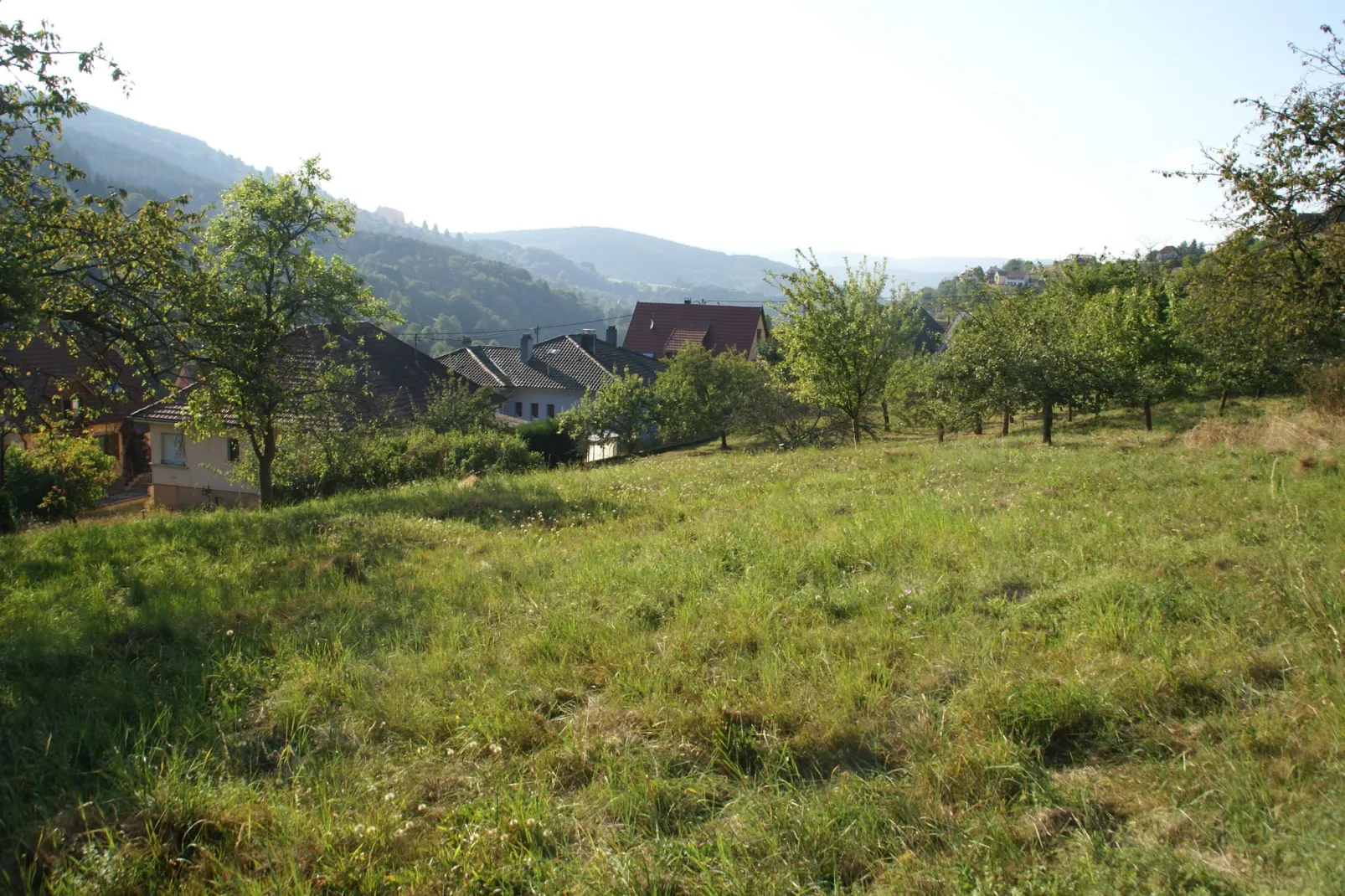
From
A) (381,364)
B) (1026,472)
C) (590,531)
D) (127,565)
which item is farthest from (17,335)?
(381,364)

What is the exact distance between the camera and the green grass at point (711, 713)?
3025 mm

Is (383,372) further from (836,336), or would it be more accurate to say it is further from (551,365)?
(551,365)

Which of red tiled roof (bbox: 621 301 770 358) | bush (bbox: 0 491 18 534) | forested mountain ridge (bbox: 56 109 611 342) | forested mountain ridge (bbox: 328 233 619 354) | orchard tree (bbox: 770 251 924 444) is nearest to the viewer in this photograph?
bush (bbox: 0 491 18 534)

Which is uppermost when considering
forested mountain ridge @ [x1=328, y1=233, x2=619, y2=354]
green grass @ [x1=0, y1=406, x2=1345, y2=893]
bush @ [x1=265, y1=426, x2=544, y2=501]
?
forested mountain ridge @ [x1=328, y1=233, x2=619, y2=354]

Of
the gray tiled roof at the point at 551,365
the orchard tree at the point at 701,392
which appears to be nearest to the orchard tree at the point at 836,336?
the orchard tree at the point at 701,392

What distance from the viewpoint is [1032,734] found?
3.73 m

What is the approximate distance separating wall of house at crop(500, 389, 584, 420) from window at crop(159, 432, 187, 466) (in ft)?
77.3

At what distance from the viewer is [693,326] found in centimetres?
6650

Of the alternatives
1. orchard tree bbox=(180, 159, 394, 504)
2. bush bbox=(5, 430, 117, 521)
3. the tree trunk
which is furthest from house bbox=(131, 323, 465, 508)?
orchard tree bbox=(180, 159, 394, 504)

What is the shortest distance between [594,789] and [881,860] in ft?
4.05

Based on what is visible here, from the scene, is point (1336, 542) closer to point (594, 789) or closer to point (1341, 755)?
point (1341, 755)

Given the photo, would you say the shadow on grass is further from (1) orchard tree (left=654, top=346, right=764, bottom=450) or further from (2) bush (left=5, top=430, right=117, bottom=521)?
(1) orchard tree (left=654, top=346, right=764, bottom=450)

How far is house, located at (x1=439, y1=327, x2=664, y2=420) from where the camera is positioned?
5209 centimetres

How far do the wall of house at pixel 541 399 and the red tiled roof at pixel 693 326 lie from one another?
12.6 meters
